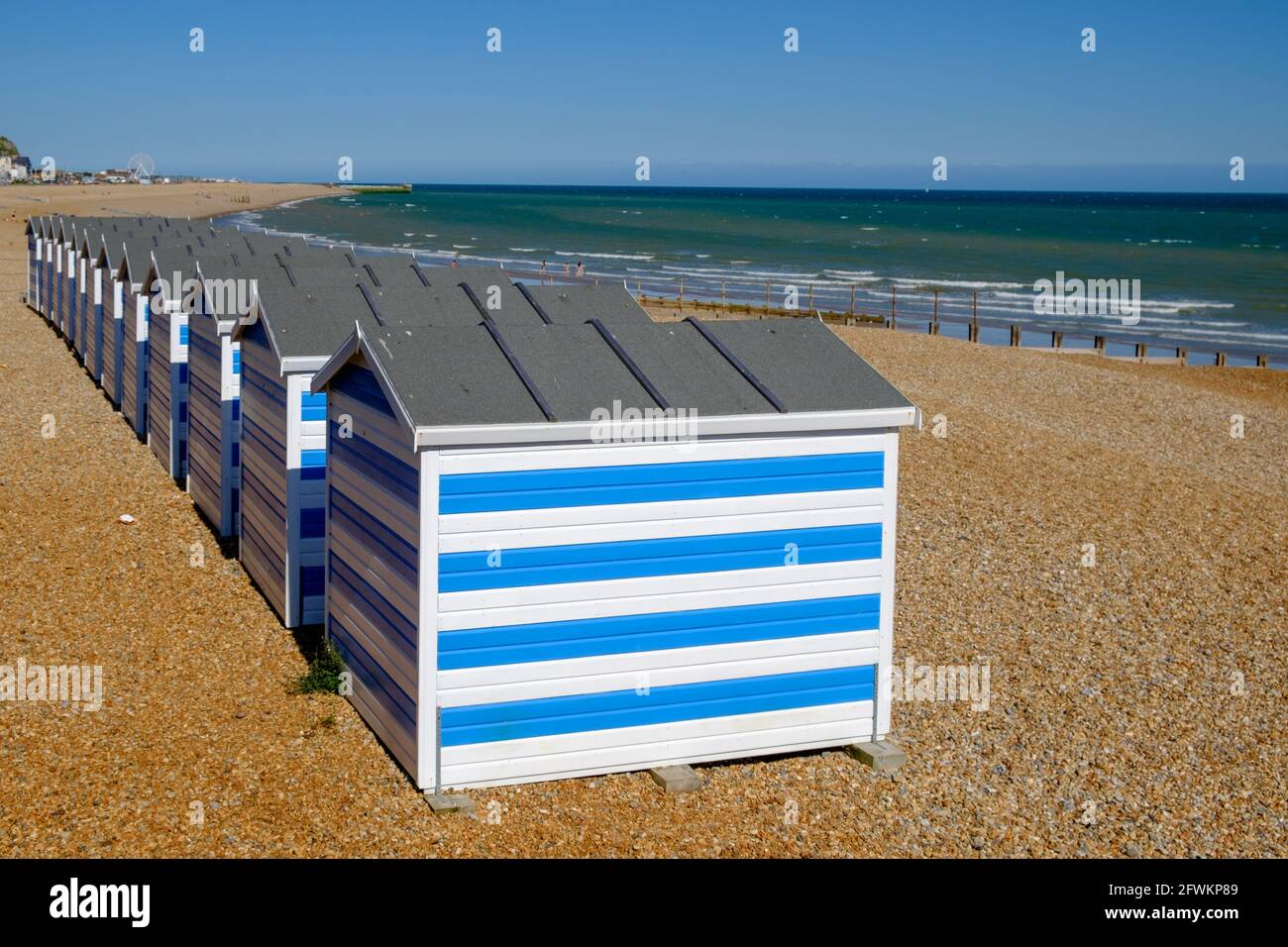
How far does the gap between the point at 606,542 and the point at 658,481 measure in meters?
0.43

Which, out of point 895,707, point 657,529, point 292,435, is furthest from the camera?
point 292,435

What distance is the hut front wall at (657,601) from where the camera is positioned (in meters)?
7.14

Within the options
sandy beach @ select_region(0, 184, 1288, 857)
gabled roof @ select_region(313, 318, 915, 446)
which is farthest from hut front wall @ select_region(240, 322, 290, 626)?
gabled roof @ select_region(313, 318, 915, 446)

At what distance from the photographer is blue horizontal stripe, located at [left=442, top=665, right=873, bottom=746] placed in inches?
285

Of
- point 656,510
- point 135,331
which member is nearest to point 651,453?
point 656,510

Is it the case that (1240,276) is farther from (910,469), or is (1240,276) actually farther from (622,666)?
(622,666)

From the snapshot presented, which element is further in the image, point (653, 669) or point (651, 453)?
point (653, 669)

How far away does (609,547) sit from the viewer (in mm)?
7371

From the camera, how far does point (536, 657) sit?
7289 millimetres

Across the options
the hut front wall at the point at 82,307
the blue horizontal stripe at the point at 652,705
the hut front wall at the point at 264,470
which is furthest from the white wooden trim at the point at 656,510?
the hut front wall at the point at 82,307

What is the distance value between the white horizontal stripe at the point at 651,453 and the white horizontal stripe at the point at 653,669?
41.6 inches

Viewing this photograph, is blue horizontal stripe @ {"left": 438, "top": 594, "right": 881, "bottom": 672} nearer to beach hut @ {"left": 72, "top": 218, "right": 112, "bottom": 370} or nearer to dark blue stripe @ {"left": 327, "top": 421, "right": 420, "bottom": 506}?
dark blue stripe @ {"left": 327, "top": 421, "right": 420, "bottom": 506}

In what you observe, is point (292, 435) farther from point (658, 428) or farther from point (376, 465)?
point (658, 428)
